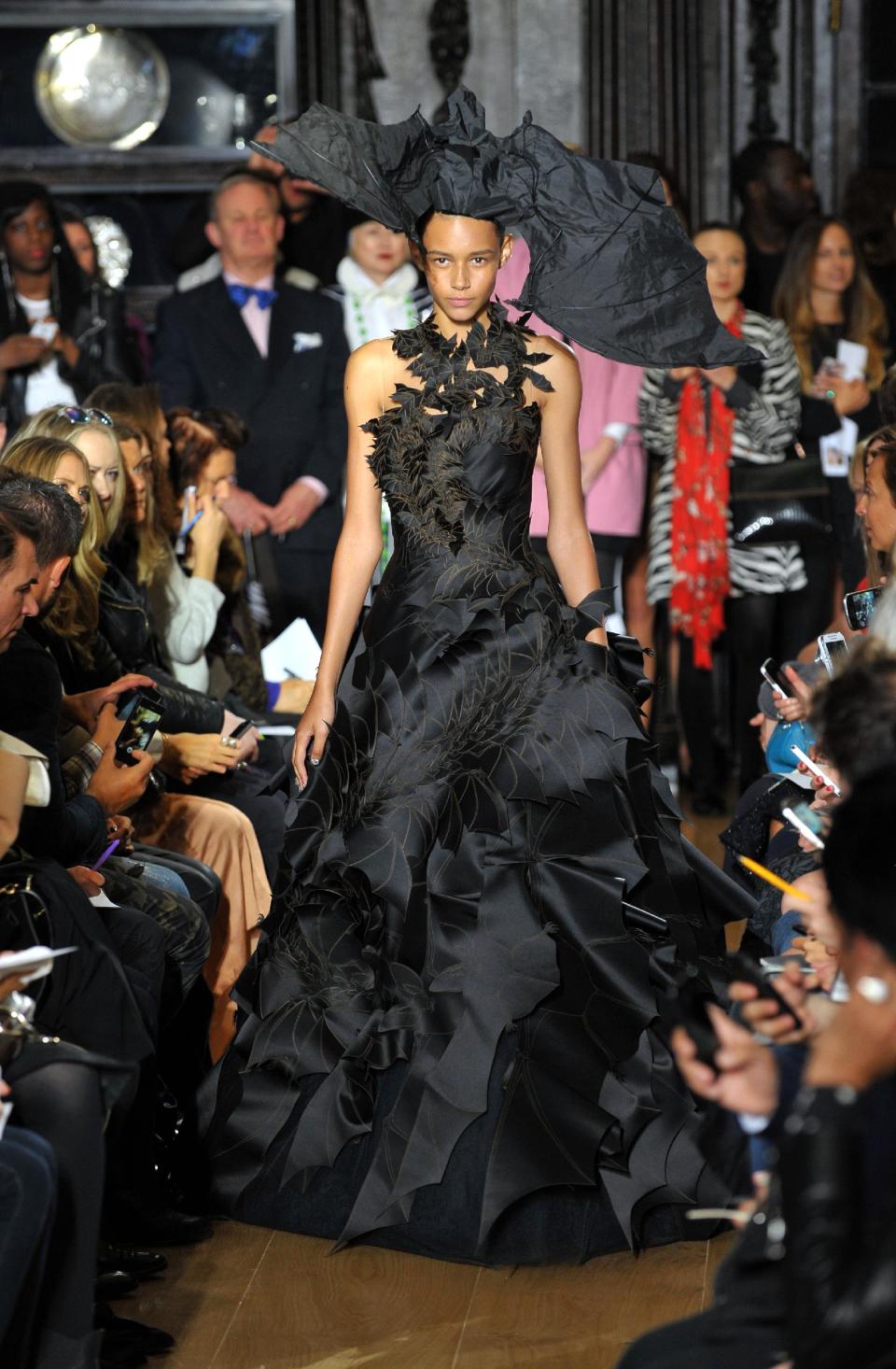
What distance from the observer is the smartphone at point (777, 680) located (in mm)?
3559

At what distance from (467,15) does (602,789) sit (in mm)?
5145

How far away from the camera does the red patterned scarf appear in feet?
19.1

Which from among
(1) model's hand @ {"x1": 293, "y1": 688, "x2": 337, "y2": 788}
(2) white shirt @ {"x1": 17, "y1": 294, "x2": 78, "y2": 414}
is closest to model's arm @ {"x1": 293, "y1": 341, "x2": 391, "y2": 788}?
(1) model's hand @ {"x1": 293, "y1": 688, "x2": 337, "y2": 788}

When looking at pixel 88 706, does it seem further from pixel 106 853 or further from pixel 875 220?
pixel 875 220

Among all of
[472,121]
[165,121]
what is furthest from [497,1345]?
[165,121]

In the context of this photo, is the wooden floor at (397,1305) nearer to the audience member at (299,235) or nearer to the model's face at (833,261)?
the model's face at (833,261)

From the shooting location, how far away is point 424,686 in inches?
127

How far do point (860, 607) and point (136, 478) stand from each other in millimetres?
1593

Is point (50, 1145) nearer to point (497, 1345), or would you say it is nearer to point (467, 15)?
point (497, 1345)

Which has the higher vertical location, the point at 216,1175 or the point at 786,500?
the point at 786,500

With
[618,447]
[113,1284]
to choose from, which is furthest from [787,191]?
[113,1284]

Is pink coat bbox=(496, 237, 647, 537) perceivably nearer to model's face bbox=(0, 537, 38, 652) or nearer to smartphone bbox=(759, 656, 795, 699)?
smartphone bbox=(759, 656, 795, 699)

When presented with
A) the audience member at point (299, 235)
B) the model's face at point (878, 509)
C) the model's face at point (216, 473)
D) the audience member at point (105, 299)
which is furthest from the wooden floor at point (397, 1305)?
the audience member at point (299, 235)

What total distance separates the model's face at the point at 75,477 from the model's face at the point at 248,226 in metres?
2.47
